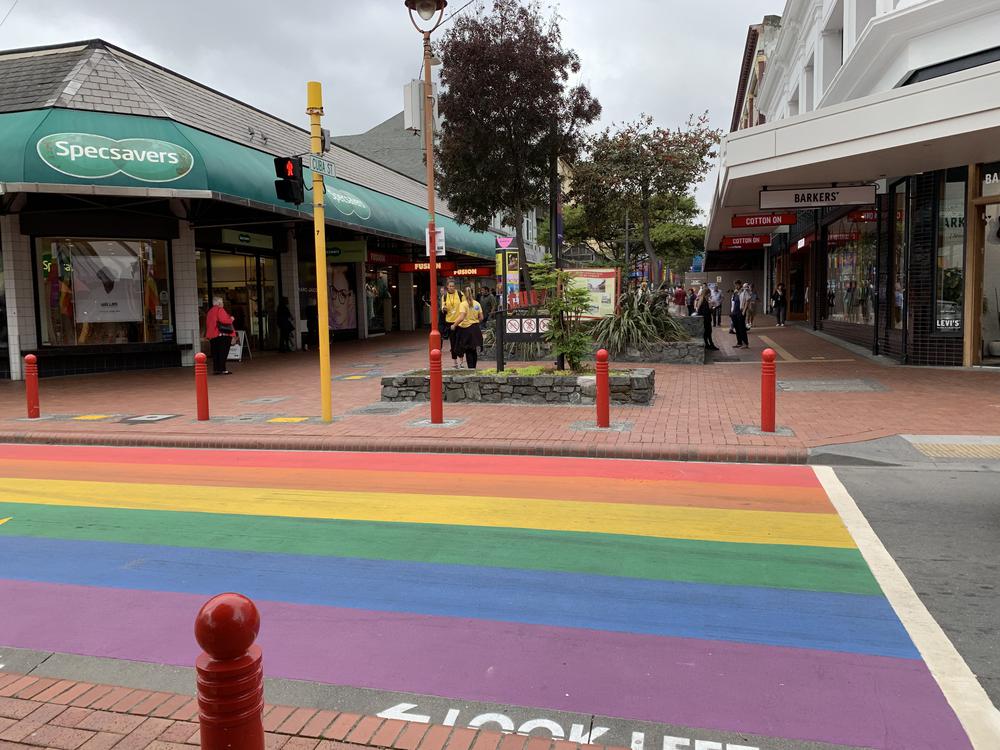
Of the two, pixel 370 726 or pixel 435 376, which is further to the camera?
pixel 435 376

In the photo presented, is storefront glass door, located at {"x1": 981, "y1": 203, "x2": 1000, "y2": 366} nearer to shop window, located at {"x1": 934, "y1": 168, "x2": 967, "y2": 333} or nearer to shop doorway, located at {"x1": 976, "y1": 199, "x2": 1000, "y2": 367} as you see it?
shop doorway, located at {"x1": 976, "y1": 199, "x2": 1000, "y2": 367}

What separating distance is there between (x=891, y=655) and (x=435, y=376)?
24.9 ft

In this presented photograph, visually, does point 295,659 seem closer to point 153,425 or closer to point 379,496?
point 379,496

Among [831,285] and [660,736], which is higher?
[831,285]

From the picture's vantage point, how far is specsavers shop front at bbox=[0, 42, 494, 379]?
50.4 ft

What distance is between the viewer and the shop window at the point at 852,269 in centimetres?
1922

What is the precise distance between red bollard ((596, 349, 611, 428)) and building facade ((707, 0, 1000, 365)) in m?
5.97

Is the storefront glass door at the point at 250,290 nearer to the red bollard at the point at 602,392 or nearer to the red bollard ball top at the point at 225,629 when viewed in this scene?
the red bollard at the point at 602,392

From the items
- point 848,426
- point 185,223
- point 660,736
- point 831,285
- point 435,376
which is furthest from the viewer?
point 831,285

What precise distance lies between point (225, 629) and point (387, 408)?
10451 millimetres

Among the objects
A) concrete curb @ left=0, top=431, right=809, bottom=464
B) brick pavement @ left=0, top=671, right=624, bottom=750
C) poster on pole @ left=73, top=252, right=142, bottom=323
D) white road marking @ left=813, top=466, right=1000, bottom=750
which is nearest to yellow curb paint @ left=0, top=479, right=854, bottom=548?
white road marking @ left=813, top=466, right=1000, bottom=750

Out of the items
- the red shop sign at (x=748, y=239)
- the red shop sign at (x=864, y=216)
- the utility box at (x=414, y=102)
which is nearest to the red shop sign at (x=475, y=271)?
the red shop sign at (x=748, y=239)

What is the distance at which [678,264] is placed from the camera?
78062 millimetres

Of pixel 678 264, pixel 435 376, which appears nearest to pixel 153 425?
pixel 435 376
